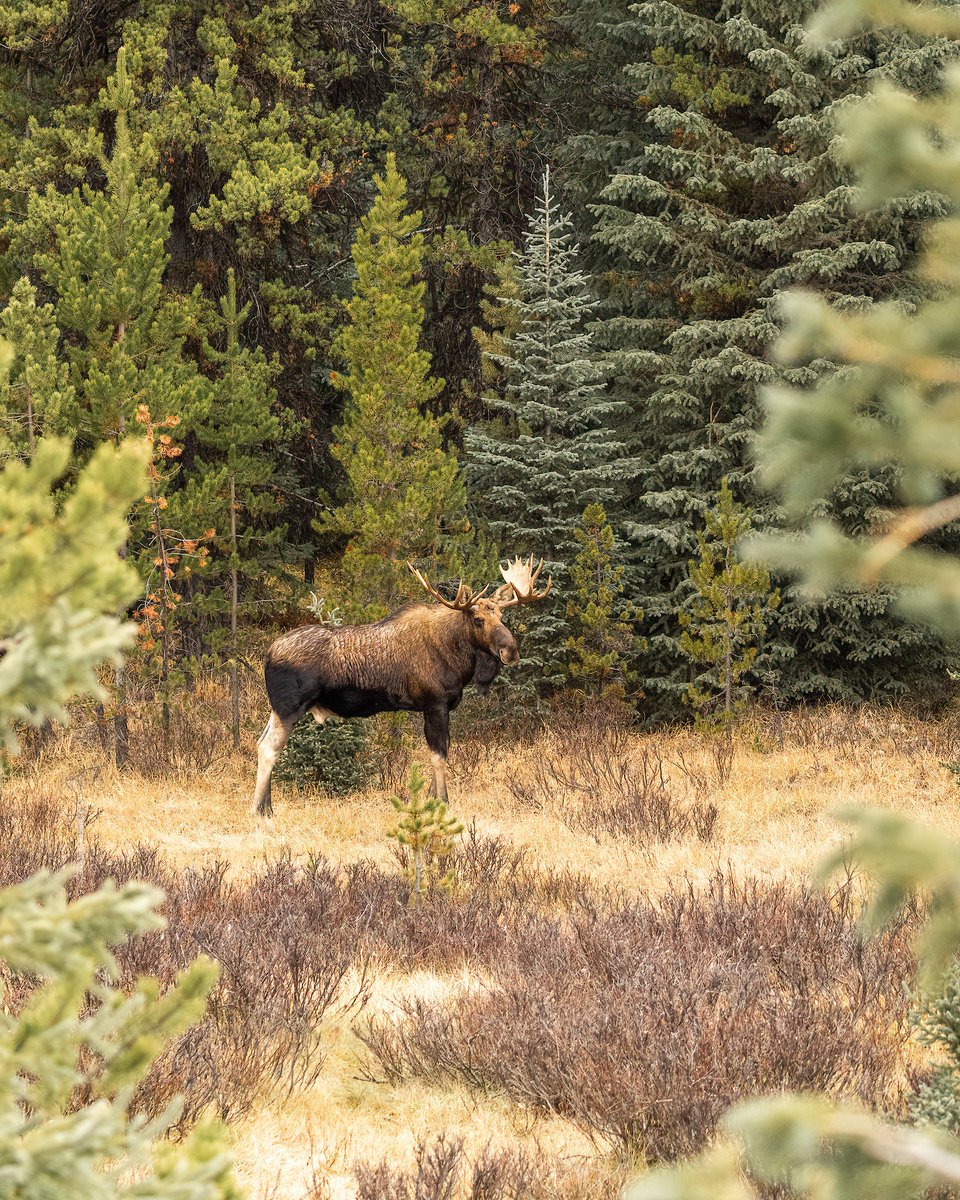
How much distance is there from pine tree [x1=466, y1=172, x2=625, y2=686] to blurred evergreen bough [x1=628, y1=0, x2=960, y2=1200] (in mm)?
12736

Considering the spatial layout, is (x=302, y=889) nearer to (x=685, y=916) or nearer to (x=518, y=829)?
(x=685, y=916)

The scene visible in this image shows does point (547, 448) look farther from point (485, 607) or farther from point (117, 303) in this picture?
point (117, 303)

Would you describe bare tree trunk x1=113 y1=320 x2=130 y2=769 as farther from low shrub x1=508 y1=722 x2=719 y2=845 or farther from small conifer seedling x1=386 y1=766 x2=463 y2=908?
small conifer seedling x1=386 y1=766 x2=463 y2=908

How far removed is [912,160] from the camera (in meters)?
1.54

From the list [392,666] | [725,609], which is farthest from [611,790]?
[725,609]

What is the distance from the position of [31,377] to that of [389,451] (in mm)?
3808

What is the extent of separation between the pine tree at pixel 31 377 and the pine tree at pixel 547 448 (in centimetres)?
490

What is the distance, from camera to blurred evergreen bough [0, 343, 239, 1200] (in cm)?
170

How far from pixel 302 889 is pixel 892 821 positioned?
6588 mm

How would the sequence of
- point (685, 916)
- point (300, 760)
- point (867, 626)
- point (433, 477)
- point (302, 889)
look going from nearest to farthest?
point (685, 916), point (302, 889), point (300, 760), point (433, 477), point (867, 626)

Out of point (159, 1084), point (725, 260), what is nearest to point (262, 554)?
point (725, 260)

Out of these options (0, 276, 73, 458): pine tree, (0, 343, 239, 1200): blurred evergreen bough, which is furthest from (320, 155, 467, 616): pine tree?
(0, 343, 239, 1200): blurred evergreen bough

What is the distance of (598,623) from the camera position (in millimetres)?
14062

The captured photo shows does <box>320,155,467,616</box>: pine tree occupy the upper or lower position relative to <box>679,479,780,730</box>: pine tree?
upper
